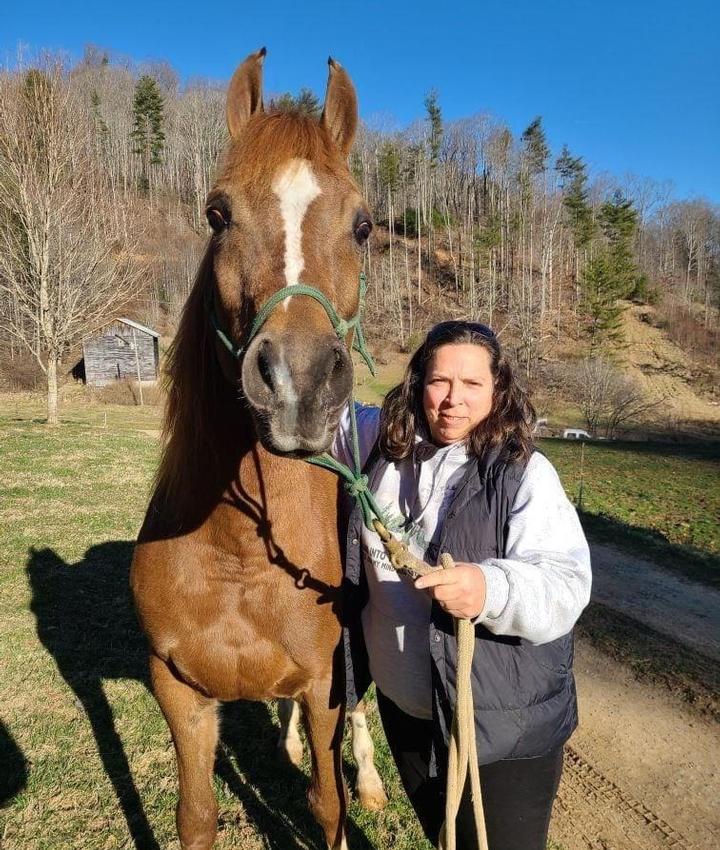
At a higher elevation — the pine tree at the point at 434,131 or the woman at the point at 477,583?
the pine tree at the point at 434,131

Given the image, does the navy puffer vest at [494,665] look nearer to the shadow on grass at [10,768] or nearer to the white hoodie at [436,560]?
the white hoodie at [436,560]

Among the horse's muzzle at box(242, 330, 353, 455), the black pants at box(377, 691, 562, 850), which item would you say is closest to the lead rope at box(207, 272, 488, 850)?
the horse's muzzle at box(242, 330, 353, 455)

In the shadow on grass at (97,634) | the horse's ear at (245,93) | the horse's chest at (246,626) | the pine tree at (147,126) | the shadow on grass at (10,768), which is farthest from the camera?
the pine tree at (147,126)

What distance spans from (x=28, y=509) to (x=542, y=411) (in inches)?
1039

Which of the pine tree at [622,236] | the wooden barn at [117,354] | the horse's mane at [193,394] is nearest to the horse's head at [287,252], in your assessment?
the horse's mane at [193,394]

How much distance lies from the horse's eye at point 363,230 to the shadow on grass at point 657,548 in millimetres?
6764

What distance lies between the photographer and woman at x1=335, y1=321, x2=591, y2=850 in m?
1.54

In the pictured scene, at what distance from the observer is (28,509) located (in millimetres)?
8016

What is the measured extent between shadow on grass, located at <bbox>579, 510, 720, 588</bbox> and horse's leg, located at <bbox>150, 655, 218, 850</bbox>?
6.39 meters

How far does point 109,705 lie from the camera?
3895 millimetres

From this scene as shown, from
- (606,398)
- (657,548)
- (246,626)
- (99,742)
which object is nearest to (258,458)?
(246,626)

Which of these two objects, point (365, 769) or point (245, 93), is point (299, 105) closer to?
point (245, 93)

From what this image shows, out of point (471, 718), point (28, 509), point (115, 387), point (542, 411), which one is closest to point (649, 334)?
point (542, 411)

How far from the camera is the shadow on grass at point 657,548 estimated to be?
709cm
